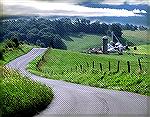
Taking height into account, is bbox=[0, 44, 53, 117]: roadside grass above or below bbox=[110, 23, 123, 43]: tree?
below

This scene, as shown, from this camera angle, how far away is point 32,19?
55.0 feet

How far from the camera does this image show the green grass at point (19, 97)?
1581cm

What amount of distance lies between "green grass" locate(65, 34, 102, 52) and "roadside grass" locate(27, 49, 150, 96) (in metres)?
4.60

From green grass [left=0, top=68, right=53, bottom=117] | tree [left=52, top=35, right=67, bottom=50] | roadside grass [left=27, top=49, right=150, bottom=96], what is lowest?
roadside grass [left=27, top=49, right=150, bottom=96]

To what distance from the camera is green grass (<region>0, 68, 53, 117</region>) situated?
15.8 meters

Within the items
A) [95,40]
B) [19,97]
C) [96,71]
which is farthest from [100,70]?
[19,97]

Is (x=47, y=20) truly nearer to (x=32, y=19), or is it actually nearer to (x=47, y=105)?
(x=32, y=19)

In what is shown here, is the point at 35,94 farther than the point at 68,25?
Yes

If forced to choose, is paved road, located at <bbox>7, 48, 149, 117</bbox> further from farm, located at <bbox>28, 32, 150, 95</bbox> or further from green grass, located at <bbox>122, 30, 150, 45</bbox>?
green grass, located at <bbox>122, 30, 150, 45</bbox>

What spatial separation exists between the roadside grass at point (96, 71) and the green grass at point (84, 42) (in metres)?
4.60

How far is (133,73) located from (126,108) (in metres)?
→ 10.5

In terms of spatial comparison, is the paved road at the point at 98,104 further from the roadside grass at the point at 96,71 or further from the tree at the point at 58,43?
the tree at the point at 58,43

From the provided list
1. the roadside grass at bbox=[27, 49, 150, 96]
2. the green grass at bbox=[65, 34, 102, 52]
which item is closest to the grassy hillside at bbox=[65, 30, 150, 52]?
the green grass at bbox=[65, 34, 102, 52]

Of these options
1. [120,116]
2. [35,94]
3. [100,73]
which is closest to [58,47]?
[35,94]
